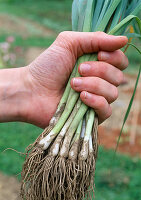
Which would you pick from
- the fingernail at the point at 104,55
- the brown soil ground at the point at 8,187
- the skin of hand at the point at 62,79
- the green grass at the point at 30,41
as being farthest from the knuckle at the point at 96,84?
the green grass at the point at 30,41

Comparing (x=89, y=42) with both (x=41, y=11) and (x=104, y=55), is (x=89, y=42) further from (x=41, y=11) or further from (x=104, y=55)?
(x=41, y=11)

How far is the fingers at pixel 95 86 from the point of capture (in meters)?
1.24

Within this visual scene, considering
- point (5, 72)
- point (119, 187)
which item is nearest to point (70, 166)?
point (5, 72)

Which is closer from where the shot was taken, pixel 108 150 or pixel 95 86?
pixel 95 86

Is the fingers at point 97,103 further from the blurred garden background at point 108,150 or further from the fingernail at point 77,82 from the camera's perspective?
the blurred garden background at point 108,150

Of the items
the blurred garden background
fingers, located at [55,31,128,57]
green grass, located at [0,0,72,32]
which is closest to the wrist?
the blurred garden background

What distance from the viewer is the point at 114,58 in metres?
1.30

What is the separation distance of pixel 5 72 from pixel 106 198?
1.42 meters

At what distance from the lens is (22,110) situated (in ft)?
4.67

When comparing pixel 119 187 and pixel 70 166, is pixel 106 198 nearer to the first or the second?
pixel 119 187

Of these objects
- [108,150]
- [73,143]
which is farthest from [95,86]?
[108,150]

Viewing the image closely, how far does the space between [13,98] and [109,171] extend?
1439mm

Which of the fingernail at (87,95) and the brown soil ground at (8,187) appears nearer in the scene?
the fingernail at (87,95)

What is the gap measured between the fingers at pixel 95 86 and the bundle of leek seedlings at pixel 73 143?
0.04 meters
